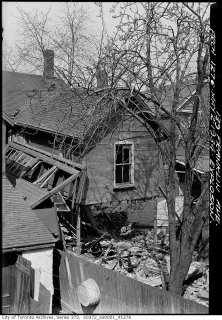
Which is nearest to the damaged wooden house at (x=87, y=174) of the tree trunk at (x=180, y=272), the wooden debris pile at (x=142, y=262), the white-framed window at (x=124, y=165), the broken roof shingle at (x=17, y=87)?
the white-framed window at (x=124, y=165)

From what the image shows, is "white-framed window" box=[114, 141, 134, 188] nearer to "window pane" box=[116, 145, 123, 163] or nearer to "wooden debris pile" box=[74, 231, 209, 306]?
"window pane" box=[116, 145, 123, 163]

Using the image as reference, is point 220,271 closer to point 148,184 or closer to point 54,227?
point 54,227

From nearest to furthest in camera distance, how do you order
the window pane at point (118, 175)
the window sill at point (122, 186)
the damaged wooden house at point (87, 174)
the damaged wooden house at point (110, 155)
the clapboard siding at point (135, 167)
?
1. the damaged wooden house at point (87, 174)
2. the damaged wooden house at point (110, 155)
3. the clapboard siding at point (135, 167)
4. the window sill at point (122, 186)
5. the window pane at point (118, 175)

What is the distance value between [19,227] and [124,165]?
6797 millimetres

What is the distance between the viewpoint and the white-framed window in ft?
50.2

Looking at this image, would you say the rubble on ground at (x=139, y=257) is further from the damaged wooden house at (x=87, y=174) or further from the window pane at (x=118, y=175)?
the window pane at (x=118, y=175)

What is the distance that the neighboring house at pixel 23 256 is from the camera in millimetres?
8805

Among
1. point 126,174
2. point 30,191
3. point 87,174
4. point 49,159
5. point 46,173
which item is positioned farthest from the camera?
point 126,174

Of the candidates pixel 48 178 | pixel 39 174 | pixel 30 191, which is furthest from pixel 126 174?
pixel 30 191

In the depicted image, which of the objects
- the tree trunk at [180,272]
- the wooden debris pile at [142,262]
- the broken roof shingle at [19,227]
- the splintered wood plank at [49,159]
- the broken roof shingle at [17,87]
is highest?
the broken roof shingle at [17,87]

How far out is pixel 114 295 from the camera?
31.1 ft

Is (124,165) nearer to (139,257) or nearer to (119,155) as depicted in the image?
(119,155)

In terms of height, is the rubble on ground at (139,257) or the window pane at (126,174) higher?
the window pane at (126,174)

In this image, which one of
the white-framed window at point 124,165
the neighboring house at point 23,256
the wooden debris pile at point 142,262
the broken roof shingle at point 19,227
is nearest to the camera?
the neighboring house at point 23,256
